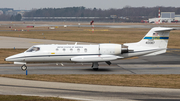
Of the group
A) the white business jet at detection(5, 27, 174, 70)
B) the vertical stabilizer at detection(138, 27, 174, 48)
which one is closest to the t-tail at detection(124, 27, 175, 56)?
the vertical stabilizer at detection(138, 27, 174, 48)

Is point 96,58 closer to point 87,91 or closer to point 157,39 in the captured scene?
point 157,39

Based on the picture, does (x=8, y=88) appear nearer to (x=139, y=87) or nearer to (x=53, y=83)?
(x=53, y=83)

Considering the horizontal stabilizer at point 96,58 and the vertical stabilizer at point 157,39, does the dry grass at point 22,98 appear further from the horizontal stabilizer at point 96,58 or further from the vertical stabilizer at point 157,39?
the vertical stabilizer at point 157,39

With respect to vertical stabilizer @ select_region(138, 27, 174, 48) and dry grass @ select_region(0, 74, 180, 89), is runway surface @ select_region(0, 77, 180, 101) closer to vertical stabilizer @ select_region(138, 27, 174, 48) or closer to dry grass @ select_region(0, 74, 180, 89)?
dry grass @ select_region(0, 74, 180, 89)

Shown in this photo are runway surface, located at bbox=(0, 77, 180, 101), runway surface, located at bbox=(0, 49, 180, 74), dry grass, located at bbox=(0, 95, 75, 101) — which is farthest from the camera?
runway surface, located at bbox=(0, 49, 180, 74)

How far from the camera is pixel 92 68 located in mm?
30766

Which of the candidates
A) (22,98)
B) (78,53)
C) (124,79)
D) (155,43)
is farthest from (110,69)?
(22,98)

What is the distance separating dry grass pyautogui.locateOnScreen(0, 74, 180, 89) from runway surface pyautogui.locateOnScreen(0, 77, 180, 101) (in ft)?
4.68

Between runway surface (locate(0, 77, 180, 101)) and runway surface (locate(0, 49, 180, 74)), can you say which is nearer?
runway surface (locate(0, 77, 180, 101))

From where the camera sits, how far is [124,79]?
2427 centimetres

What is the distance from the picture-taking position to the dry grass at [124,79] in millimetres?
21922

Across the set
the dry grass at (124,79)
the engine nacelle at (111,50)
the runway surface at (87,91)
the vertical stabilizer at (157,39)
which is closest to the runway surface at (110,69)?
A: the engine nacelle at (111,50)

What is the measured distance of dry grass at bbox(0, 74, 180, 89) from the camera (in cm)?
2192

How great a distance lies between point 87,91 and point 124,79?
600 centimetres
